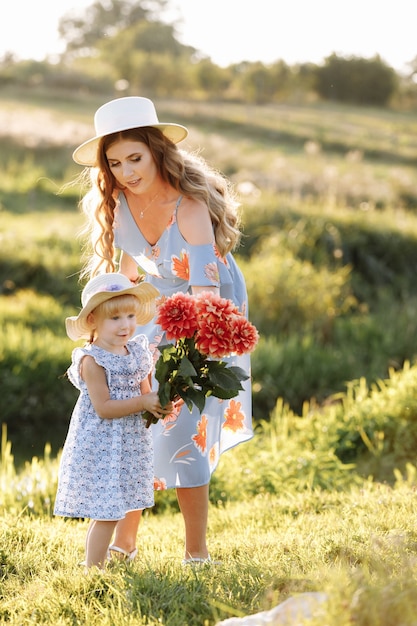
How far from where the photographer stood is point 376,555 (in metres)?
2.58

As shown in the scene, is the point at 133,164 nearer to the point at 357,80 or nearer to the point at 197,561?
the point at 197,561

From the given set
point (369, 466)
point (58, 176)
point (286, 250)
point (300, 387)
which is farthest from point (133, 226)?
point (58, 176)

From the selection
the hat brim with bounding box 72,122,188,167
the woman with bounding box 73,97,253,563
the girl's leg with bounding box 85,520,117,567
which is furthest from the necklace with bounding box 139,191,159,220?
the girl's leg with bounding box 85,520,117,567

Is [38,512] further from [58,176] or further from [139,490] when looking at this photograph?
[58,176]

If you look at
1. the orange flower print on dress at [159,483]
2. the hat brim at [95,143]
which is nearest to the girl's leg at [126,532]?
the orange flower print on dress at [159,483]

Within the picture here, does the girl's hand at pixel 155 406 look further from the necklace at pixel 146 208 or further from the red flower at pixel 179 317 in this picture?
the necklace at pixel 146 208

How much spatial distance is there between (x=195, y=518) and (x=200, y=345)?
86cm

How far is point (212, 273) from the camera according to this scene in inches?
128

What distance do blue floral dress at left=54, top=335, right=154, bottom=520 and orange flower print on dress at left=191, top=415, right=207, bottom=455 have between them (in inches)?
12.3

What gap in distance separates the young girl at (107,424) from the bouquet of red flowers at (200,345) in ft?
0.38

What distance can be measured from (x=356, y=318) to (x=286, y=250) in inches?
47.5

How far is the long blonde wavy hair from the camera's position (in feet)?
11.2

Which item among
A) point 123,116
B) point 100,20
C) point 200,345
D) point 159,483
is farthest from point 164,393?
point 100,20

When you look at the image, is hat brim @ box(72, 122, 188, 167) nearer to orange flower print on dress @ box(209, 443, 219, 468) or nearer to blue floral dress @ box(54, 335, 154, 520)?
blue floral dress @ box(54, 335, 154, 520)
